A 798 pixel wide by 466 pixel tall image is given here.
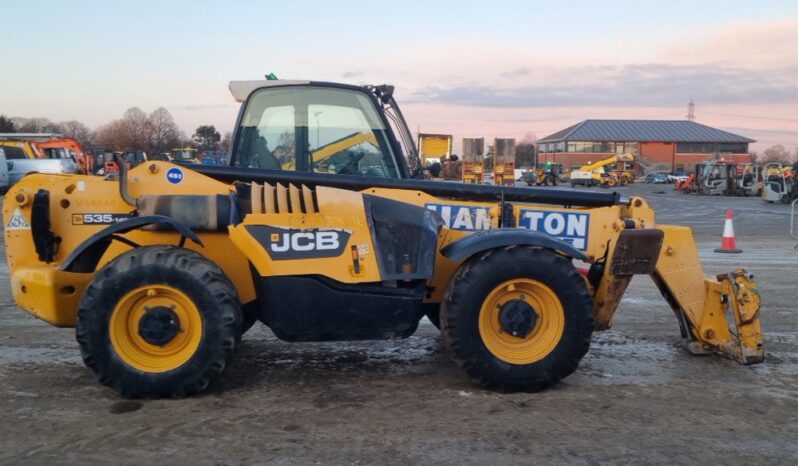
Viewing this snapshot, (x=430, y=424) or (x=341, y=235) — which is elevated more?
(x=341, y=235)

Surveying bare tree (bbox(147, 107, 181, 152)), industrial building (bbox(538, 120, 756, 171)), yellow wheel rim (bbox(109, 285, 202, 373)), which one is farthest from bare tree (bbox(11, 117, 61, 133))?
yellow wheel rim (bbox(109, 285, 202, 373))

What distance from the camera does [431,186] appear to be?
5551 millimetres

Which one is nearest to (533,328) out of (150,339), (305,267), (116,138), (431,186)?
(431,186)

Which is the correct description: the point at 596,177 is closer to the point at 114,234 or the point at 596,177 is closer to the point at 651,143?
the point at 651,143

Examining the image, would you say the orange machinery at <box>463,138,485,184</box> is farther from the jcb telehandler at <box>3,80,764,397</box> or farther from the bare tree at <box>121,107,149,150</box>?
the jcb telehandler at <box>3,80,764,397</box>

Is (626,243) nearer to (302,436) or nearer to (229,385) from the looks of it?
(302,436)

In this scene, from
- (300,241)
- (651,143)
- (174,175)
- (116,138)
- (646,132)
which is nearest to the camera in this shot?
(300,241)

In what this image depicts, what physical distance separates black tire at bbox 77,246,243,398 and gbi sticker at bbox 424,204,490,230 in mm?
1644

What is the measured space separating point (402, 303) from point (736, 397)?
237 centimetres

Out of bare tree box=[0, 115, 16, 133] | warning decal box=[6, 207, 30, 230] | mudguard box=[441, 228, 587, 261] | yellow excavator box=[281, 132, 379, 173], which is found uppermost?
bare tree box=[0, 115, 16, 133]

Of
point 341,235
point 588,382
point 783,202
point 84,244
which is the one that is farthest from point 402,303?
point 783,202

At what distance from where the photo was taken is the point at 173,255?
191 inches

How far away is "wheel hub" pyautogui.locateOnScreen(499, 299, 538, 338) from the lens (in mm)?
5016

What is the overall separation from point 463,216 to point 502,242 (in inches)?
25.1
